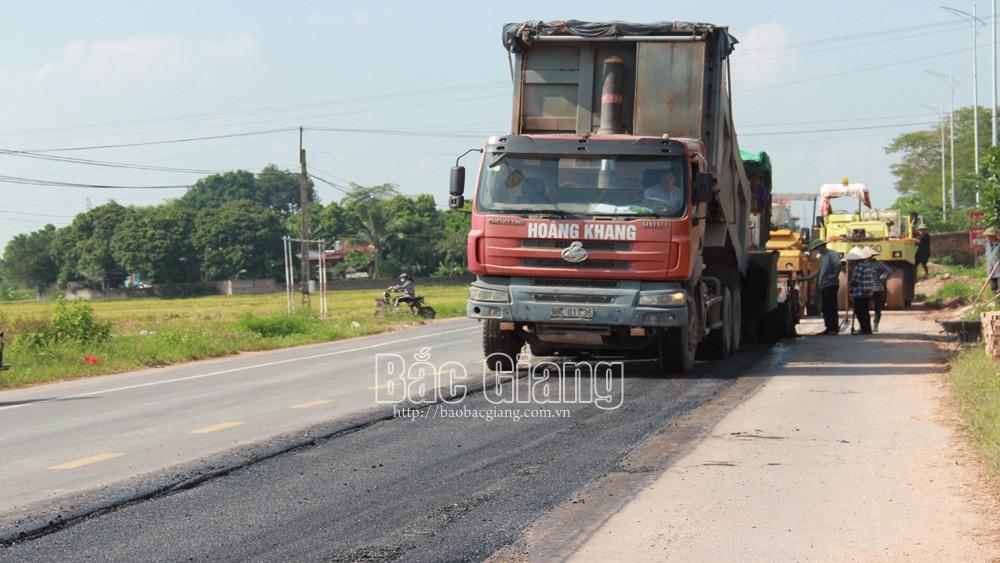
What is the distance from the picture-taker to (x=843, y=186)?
111 feet

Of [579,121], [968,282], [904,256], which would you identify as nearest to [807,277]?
[904,256]

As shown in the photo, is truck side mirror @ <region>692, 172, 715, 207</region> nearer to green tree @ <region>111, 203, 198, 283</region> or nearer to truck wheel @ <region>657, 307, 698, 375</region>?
truck wheel @ <region>657, 307, 698, 375</region>

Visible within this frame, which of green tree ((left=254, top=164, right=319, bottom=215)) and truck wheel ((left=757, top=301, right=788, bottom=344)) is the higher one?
green tree ((left=254, top=164, right=319, bottom=215))

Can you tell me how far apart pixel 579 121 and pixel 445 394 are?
4.46 metres

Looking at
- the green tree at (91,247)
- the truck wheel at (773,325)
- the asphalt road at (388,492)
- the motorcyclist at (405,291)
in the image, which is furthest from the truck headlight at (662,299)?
the green tree at (91,247)

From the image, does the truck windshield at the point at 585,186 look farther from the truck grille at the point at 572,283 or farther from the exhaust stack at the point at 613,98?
the exhaust stack at the point at 613,98

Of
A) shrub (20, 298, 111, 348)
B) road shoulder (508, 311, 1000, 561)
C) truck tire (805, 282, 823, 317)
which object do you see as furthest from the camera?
truck tire (805, 282, 823, 317)

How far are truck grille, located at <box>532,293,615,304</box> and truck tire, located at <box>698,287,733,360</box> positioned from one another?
3.87 meters

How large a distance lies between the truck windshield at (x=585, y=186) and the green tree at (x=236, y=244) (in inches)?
3291

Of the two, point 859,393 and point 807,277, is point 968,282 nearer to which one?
point 807,277

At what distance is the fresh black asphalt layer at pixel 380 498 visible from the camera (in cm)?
656

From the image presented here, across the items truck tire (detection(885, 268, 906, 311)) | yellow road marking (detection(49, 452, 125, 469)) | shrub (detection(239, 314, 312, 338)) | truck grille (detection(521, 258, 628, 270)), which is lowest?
shrub (detection(239, 314, 312, 338))

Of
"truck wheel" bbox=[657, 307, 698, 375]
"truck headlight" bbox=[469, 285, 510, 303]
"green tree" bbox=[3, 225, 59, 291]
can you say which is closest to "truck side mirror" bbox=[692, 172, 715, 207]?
"truck wheel" bbox=[657, 307, 698, 375]

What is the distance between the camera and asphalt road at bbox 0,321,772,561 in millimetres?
6598
